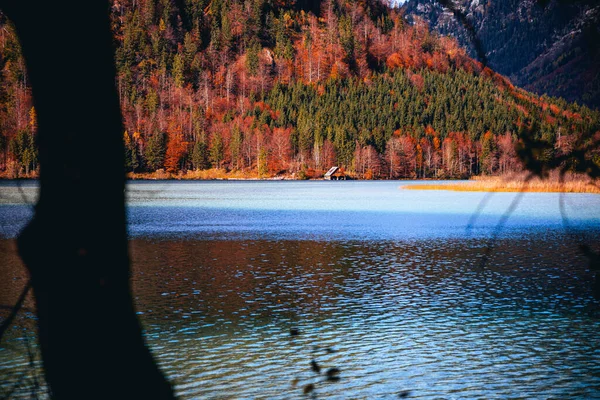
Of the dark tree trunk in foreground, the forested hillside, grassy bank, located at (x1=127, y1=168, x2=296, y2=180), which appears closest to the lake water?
the dark tree trunk in foreground

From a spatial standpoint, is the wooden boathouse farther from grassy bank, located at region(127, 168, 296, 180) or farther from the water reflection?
the water reflection

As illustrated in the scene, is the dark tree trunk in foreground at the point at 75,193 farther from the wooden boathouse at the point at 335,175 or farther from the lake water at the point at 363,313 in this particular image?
the wooden boathouse at the point at 335,175

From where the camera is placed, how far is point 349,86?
188m

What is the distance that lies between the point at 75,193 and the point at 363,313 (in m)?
12.7

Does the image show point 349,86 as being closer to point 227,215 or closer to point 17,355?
point 227,215

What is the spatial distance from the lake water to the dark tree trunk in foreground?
0.49 meters

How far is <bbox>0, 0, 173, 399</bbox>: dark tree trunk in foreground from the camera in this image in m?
3.44

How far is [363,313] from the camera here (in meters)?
15.6

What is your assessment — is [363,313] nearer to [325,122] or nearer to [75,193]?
[75,193]

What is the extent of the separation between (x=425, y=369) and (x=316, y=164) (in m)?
142

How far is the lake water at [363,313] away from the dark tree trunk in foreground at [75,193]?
489mm

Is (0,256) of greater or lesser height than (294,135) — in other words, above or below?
below

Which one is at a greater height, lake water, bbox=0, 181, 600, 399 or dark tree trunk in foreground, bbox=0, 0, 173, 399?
dark tree trunk in foreground, bbox=0, 0, 173, 399

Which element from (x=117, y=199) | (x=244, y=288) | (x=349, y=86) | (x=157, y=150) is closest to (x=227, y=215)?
(x=244, y=288)
